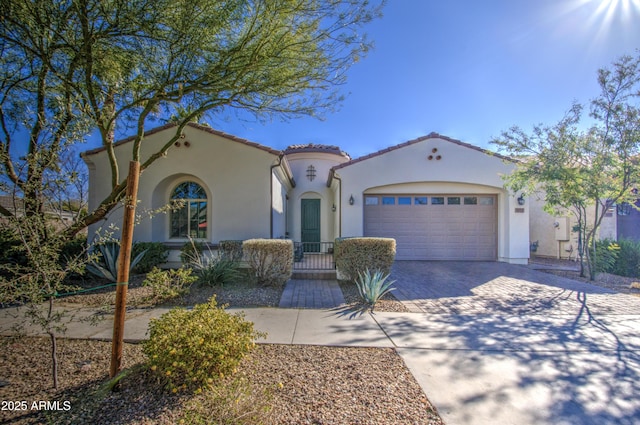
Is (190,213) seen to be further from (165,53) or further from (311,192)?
(311,192)

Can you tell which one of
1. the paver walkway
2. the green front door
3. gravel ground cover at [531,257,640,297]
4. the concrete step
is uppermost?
the green front door

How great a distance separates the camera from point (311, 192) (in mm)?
14469

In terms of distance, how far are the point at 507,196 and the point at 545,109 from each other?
3.53 m

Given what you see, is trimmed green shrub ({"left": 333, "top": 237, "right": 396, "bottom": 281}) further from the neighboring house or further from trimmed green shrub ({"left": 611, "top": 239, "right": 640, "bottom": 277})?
trimmed green shrub ({"left": 611, "top": 239, "right": 640, "bottom": 277})

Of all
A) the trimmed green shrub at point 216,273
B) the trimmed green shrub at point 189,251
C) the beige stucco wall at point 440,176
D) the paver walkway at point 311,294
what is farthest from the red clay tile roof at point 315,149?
the trimmed green shrub at point 216,273

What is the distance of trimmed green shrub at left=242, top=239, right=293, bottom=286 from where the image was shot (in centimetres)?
730

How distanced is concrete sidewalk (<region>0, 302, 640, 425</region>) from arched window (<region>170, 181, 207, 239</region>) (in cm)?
474

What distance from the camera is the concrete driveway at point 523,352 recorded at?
2.75m

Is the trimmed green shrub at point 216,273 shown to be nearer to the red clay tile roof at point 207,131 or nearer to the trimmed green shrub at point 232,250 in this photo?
the trimmed green shrub at point 232,250

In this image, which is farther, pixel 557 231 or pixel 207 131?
pixel 557 231

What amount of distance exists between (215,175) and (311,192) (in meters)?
5.79

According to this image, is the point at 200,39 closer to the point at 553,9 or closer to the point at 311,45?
the point at 311,45

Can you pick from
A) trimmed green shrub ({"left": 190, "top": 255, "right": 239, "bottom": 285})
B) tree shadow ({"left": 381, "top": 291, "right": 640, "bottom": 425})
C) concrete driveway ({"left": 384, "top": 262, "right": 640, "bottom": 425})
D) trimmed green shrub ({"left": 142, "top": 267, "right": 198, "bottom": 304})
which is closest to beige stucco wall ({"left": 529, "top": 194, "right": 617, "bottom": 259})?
concrete driveway ({"left": 384, "top": 262, "right": 640, "bottom": 425})

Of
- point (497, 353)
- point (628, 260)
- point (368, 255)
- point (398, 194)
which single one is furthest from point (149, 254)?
point (628, 260)
